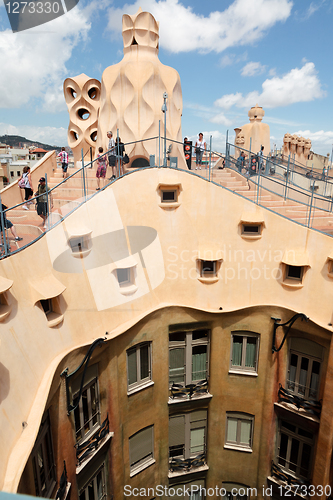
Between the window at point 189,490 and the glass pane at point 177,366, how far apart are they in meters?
5.82

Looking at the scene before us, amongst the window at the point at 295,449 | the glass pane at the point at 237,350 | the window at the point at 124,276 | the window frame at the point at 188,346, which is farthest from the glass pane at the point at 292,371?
the window at the point at 124,276

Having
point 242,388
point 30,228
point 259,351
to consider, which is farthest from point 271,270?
point 30,228

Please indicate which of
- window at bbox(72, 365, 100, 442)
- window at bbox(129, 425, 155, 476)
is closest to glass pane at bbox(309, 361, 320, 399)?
window at bbox(129, 425, 155, 476)

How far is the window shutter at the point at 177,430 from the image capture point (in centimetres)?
1566

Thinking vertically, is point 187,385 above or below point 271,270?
below

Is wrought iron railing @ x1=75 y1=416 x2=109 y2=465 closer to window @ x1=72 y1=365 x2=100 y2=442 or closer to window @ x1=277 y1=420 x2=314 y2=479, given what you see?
window @ x1=72 y1=365 x2=100 y2=442

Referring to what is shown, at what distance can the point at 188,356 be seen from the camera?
1520cm

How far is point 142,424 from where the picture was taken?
14516mm

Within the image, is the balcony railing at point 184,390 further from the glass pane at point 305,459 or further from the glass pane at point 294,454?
the glass pane at point 305,459

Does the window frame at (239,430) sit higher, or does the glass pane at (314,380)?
the glass pane at (314,380)

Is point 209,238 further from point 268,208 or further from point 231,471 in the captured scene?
point 231,471

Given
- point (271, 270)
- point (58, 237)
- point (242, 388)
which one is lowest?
point (242, 388)

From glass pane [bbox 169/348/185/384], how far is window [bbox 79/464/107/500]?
473 centimetres

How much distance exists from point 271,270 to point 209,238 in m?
3.12
